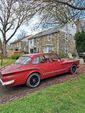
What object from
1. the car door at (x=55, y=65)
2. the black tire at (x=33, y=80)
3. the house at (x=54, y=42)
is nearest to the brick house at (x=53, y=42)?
the house at (x=54, y=42)

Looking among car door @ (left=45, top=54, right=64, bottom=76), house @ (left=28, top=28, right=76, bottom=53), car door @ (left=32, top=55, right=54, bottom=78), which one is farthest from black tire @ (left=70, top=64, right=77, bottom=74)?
house @ (left=28, top=28, right=76, bottom=53)

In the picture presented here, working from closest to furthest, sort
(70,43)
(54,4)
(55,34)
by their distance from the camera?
1. (54,4)
2. (70,43)
3. (55,34)

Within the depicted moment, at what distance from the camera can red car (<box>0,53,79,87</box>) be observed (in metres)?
7.53

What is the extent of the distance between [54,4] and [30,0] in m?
1.22

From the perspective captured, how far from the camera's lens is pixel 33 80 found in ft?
26.9

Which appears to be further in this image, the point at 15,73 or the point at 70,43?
the point at 70,43

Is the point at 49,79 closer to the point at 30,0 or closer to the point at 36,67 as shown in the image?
the point at 36,67

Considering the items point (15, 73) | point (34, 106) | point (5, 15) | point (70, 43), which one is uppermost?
point (5, 15)

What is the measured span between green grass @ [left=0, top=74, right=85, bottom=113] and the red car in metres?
1.57

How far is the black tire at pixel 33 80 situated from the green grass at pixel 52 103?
149 centimetres

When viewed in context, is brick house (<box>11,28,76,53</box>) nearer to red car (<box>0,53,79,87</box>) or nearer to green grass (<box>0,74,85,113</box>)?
red car (<box>0,53,79,87</box>)

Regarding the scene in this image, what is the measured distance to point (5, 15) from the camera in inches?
1257

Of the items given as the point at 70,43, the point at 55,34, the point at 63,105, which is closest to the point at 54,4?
the point at 63,105

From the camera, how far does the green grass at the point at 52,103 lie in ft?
16.7
